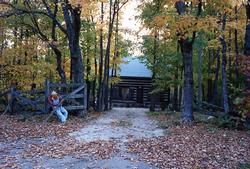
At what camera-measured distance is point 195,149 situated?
1026 cm

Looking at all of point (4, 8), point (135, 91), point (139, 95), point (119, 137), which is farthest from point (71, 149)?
point (139, 95)

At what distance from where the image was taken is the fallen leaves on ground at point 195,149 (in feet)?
29.1

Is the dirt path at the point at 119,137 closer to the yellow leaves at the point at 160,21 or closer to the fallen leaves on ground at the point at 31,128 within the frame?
the fallen leaves on ground at the point at 31,128

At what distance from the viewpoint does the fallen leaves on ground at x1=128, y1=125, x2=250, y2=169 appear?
886cm

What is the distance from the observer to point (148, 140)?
11.6 meters

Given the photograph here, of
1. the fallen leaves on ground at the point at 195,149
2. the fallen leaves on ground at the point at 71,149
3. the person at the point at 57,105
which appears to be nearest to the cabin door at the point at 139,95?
the person at the point at 57,105

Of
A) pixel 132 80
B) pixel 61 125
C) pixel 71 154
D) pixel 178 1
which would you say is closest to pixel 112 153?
pixel 71 154

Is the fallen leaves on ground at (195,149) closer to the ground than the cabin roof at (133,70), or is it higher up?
closer to the ground

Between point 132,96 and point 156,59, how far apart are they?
14769mm

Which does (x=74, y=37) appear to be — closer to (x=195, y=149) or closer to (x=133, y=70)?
(x=195, y=149)

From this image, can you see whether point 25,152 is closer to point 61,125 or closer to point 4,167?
point 4,167

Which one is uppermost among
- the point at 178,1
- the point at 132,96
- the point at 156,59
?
the point at 178,1

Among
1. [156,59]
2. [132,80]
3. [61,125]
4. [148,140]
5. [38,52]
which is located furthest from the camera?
[132,80]

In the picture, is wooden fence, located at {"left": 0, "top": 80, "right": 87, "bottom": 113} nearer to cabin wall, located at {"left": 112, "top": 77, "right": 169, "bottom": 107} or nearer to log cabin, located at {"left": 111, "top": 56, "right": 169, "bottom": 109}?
log cabin, located at {"left": 111, "top": 56, "right": 169, "bottom": 109}
